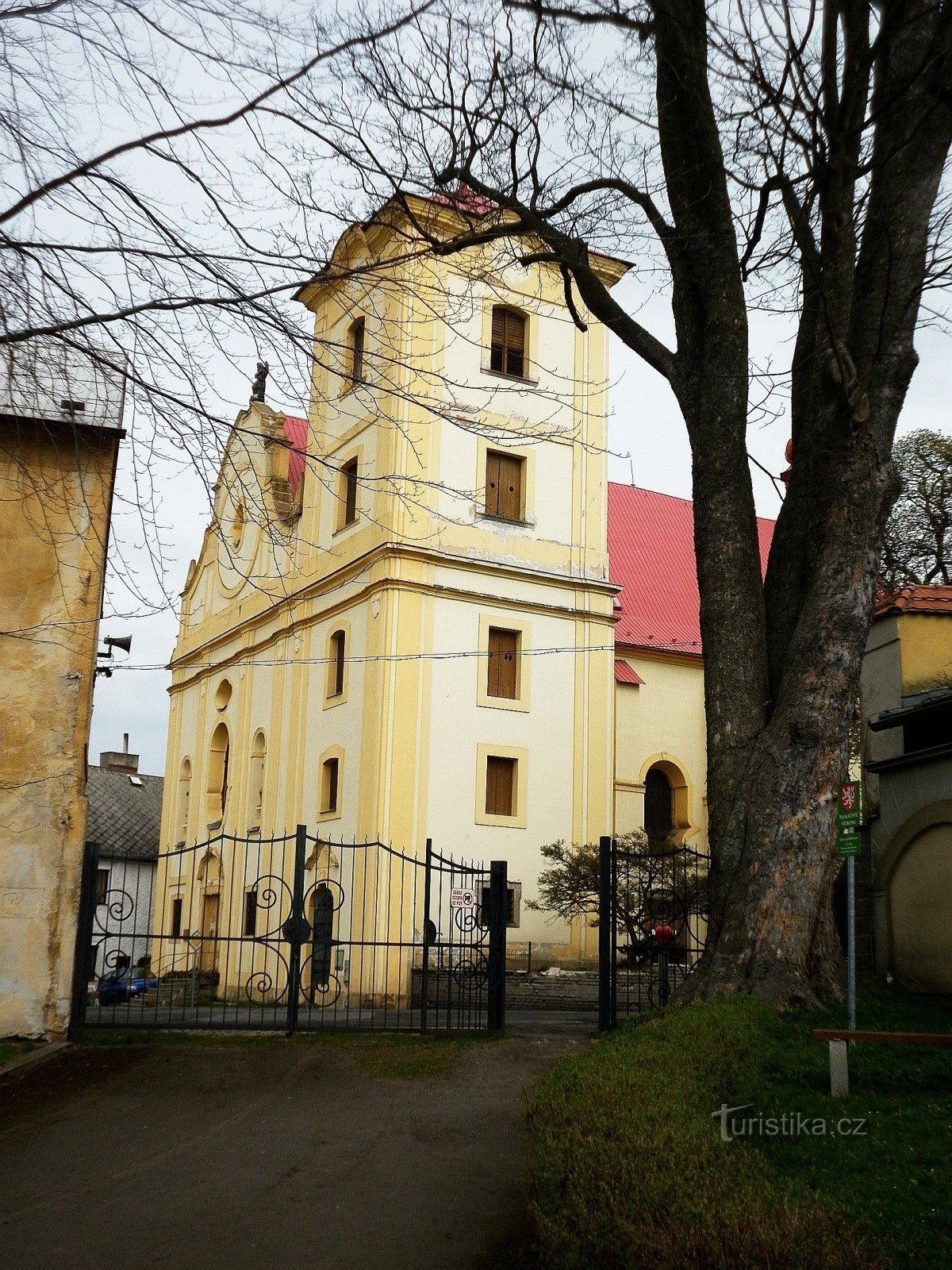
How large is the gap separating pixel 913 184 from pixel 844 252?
0.86m

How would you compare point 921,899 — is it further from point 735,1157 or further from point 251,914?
point 251,914

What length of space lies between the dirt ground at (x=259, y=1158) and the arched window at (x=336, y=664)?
18.0m

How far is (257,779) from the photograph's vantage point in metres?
33.8

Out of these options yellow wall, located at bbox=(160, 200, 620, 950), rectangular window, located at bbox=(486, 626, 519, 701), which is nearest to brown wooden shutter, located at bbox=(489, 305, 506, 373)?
yellow wall, located at bbox=(160, 200, 620, 950)

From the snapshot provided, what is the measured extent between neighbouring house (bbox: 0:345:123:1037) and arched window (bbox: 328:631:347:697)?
53.9 ft

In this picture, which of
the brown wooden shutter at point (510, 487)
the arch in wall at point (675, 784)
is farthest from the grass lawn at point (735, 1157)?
the arch in wall at point (675, 784)

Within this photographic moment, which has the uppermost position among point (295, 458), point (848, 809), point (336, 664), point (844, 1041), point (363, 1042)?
point (295, 458)

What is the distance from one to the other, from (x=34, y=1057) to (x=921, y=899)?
31.1 ft

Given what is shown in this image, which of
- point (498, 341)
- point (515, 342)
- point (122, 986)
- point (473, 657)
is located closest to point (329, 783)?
point (473, 657)

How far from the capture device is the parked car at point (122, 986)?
44.9 feet

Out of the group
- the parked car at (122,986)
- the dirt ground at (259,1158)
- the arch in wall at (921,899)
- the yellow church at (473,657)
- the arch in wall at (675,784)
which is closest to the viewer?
the dirt ground at (259,1158)

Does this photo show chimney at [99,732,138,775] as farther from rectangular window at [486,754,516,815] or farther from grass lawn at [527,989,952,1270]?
grass lawn at [527,989,952,1270]

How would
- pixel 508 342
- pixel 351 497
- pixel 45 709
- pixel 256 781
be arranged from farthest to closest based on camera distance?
pixel 256 781 → pixel 351 497 → pixel 508 342 → pixel 45 709

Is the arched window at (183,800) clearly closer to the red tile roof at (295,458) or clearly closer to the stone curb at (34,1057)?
the red tile roof at (295,458)
